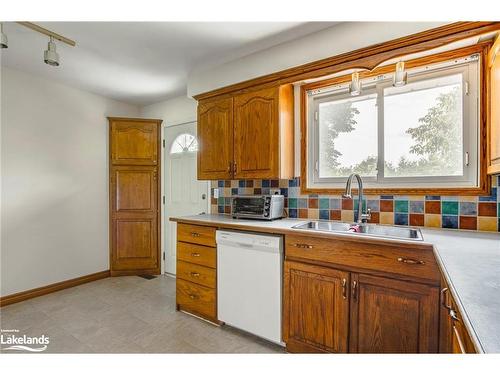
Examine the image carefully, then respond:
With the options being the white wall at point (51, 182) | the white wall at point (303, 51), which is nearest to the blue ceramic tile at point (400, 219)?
the white wall at point (303, 51)

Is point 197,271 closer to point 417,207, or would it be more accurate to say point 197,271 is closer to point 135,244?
point 135,244

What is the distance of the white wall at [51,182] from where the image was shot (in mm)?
2721

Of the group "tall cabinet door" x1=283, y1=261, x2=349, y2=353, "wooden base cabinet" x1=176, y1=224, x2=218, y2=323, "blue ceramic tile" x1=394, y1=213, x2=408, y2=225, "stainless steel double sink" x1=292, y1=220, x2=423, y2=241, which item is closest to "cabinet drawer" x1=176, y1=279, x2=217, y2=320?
"wooden base cabinet" x1=176, y1=224, x2=218, y2=323

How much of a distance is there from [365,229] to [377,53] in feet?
4.16

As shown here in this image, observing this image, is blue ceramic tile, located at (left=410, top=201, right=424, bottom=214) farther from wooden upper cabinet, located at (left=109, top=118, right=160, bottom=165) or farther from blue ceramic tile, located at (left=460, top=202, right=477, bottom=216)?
wooden upper cabinet, located at (left=109, top=118, right=160, bottom=165)

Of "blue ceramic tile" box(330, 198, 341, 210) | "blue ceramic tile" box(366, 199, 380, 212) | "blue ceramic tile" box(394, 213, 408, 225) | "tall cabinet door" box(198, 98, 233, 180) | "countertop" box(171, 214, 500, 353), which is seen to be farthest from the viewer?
"tall cabinet door" box(198, 98, 233, 180)

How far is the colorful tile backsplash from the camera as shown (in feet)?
5.64

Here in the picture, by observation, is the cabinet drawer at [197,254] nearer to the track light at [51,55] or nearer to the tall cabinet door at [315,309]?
the tall cabinet door at [315,309]

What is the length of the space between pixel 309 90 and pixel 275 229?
1.39 m

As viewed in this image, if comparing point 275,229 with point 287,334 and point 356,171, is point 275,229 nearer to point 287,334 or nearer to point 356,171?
point 287,334

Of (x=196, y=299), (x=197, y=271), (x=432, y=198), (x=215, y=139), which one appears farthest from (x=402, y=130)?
(x=196, y=299)

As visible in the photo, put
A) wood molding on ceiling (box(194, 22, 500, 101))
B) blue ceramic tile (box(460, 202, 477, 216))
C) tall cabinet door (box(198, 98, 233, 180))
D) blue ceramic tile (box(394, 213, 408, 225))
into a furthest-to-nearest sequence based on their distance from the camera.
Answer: tall cabinet door (box(198, 98, 233, 180)) < blue ceramic tile (box(394, 213, 408, 225)) < blue ceramic tile (box(460, 202, 477, 216)) < wood molding on ceiling (box(194, 22, 500, 101))

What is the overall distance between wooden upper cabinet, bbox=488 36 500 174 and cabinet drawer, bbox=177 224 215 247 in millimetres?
1945
